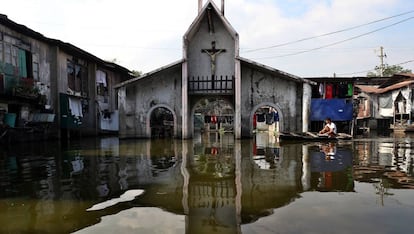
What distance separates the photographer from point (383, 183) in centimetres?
775

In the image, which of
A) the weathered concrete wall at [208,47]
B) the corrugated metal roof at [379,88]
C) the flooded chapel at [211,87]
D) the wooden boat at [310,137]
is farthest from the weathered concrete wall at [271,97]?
the corrugated metal roof at [379,88]

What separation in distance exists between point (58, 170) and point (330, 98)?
19.3 m

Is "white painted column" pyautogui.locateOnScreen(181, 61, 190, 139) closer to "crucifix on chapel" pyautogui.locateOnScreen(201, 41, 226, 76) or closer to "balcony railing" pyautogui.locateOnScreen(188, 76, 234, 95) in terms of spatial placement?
"balcony railing" pyautogui.locateOnScreen(188, 76, 234, 95)

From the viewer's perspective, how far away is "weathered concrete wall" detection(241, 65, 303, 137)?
2302cm

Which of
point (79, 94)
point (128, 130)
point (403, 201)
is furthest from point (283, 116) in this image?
point (403, 201)

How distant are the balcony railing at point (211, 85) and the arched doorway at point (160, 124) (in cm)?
239

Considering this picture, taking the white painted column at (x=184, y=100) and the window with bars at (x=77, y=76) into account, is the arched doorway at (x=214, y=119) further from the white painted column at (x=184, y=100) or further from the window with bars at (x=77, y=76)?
the white painted column at (x=184, y=100)

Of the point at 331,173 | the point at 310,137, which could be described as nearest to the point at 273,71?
the point at 310,137

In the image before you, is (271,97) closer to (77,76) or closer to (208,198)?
(77,76)

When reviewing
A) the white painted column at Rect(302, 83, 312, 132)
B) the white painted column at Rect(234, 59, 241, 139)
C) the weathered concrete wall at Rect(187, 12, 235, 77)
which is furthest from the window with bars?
the white painted column at Rect(302, 83, 312, 132)

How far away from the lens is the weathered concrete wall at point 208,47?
77.5 feet

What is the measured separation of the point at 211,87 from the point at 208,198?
57.1ft

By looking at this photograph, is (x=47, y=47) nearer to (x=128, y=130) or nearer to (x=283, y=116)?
(x=128, y=130)

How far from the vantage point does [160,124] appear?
28.7 meters
